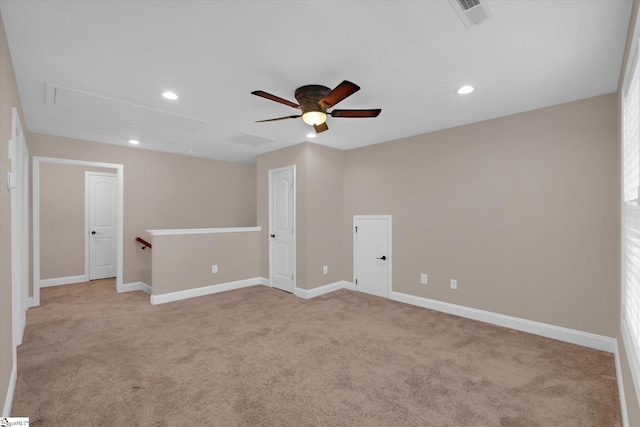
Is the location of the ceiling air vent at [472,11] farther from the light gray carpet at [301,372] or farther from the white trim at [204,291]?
the white trim at [204,291]

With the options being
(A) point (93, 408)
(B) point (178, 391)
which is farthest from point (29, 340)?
(B) point (178, 391)

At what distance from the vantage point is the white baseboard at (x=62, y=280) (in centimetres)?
525

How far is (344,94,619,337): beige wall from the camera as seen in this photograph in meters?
2.82

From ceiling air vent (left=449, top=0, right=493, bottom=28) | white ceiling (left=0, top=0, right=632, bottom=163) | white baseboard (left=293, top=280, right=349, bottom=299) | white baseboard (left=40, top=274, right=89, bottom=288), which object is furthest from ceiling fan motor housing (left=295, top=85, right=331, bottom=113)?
white baseboard (left=40, top=274, right=89, bottom=288)

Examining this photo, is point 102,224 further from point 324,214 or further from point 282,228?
point 324,214


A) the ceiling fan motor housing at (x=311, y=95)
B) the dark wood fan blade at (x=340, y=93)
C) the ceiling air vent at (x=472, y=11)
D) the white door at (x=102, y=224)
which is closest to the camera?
the ceiling air vent at (x=472, y=11)

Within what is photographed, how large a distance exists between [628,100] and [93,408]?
406 centimetres

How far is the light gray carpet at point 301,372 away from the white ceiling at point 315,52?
2426 mm

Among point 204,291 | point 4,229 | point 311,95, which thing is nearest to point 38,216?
point 204,291

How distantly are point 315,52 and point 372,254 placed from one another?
10.8 ft

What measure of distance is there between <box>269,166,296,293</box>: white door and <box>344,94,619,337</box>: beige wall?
1.59m

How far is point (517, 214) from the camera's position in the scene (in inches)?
130

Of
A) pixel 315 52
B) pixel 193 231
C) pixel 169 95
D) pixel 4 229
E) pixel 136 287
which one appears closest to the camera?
pixel 4 229

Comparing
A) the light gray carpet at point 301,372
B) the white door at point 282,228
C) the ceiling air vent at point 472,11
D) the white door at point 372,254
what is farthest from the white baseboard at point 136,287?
the ceiling air vent at point 472,11
